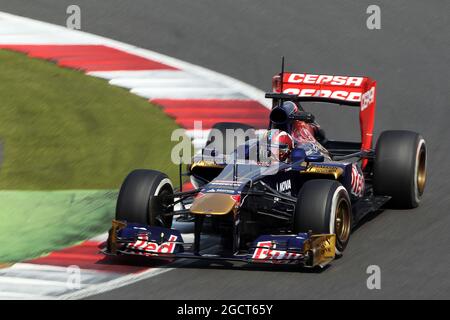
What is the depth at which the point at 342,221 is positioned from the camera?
12.4 m

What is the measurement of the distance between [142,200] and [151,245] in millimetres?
679

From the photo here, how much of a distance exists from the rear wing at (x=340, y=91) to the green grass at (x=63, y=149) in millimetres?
2137

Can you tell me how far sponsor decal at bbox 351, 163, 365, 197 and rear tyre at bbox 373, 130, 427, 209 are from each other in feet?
1.21

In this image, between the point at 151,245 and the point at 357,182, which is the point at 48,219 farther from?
the point at 357,182

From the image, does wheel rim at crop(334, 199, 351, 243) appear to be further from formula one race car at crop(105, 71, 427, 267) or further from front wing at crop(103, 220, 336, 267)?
front wing at crop(103, 220, 336, 267)

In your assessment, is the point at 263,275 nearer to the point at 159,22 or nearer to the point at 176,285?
the point at 176,285

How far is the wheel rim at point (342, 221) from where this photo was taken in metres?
12.3

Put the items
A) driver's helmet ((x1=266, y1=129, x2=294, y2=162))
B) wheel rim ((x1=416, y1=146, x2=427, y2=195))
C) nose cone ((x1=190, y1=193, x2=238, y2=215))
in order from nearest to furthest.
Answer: nose cone ((x1=190, y1=193, x2=238, y2=215)) → driver's helmet ((x1=266, y1=129, x2=294, y2=162)) → wheel rim ((x1=416, y1=146, x2=427, y2=195))

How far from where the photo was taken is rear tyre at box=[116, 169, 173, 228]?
12.3 metres

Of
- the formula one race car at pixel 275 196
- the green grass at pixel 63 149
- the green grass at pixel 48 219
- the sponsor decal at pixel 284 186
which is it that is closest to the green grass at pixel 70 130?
the green grass at pixel 63 149

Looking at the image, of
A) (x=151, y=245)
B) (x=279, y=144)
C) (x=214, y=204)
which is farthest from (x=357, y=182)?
(x=151, y=245)

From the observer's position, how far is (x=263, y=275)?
11.6 metres

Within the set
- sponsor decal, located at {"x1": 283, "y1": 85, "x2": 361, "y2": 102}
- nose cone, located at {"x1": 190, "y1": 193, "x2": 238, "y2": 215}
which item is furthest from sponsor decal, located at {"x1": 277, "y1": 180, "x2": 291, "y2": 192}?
sponsor decal, located at {"x1": 283, "y1": 85, "x2": 361, "y2": 102}
